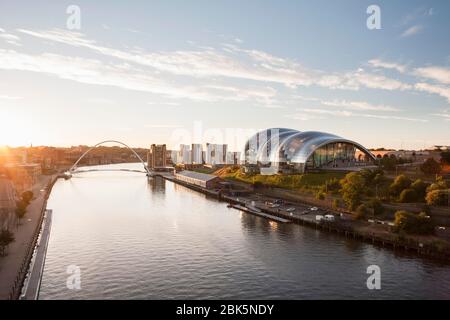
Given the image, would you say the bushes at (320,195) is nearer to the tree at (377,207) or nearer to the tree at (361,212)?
the tree at (361,212)

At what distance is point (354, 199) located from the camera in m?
51.8

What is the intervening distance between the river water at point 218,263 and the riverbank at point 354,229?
55.9 inches

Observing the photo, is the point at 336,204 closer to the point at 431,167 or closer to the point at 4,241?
the point at 431,167

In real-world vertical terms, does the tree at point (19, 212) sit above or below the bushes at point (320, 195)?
below

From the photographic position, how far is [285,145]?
97.9 m

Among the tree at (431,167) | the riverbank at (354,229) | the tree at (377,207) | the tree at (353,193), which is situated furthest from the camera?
the tree at (431,167)

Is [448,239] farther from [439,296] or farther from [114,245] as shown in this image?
[114,245]

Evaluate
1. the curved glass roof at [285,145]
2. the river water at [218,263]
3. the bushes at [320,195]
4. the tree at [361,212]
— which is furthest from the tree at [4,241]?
the curved glass roof at [285,145]

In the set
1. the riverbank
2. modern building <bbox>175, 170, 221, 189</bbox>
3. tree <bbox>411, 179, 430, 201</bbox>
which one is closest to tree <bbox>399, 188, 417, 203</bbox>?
tree <bbox>411, 179, 430, 201</bbox>

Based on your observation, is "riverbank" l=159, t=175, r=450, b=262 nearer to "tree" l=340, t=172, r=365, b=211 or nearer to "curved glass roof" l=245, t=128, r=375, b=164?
"tree" l=340, t=172, r=365, b=211

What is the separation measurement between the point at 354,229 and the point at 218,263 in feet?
60.2

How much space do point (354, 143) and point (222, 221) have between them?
167 ft

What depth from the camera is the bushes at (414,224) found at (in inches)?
1596
